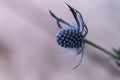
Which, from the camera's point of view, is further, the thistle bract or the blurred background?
the blurred background

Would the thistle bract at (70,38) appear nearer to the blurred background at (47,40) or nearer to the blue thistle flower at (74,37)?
the blue thistle flower at (74,37)

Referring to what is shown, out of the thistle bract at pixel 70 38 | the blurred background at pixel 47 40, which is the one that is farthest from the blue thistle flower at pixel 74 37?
the blurred background at pixel 47 40

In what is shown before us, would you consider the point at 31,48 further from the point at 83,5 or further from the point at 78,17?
the point at 78,17

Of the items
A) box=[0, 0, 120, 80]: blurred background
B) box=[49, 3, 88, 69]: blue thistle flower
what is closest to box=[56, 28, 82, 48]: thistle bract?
box=[49, 3, 88, 69]: blue thistle flower

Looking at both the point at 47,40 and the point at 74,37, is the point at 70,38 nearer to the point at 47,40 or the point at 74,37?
the point at 74,37

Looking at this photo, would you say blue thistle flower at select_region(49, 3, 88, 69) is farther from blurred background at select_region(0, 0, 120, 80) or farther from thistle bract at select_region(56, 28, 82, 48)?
blurred background at select_region(0, 0, 120, 80)

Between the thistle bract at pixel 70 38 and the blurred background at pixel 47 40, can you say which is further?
the blurred background at pixel 47 40

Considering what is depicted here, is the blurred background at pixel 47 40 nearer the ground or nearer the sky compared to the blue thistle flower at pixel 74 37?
nearer the ground

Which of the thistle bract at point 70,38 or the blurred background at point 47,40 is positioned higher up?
the thistle bract at point 70,38
